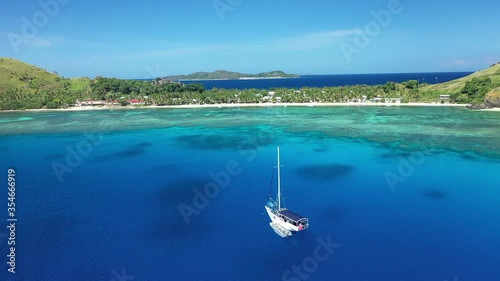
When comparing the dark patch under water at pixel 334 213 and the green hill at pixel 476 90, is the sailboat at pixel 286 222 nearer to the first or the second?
the dark patch under water at pixel 334 213

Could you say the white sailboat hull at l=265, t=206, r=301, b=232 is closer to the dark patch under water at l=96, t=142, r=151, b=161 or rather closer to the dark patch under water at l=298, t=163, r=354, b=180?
the dark patch under water at l=298, t=163, r=354, b=180

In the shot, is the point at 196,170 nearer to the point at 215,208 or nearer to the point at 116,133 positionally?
the point at 215,208

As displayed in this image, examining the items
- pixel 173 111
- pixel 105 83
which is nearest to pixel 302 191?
pixel 173 111

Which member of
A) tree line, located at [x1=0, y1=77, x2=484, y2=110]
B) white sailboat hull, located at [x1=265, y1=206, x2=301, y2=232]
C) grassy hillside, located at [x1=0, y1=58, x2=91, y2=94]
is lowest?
white sailboat hull, located at [x1=265, y1=206, x2=301, y2=232]

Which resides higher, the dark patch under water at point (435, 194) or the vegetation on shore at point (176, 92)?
the vegetation on shore at point (176, 92)

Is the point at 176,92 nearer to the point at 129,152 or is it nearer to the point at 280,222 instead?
the point at 129,152

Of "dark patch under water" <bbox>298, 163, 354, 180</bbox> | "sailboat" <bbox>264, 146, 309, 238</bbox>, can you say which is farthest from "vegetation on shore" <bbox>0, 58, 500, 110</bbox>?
"sailboat" <bbox>264, 146, 309, 238</bbox>

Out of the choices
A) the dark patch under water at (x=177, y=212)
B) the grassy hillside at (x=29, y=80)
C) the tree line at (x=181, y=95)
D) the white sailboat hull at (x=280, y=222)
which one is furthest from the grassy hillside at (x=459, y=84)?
the grassy hillside at (x=29, y=80)
